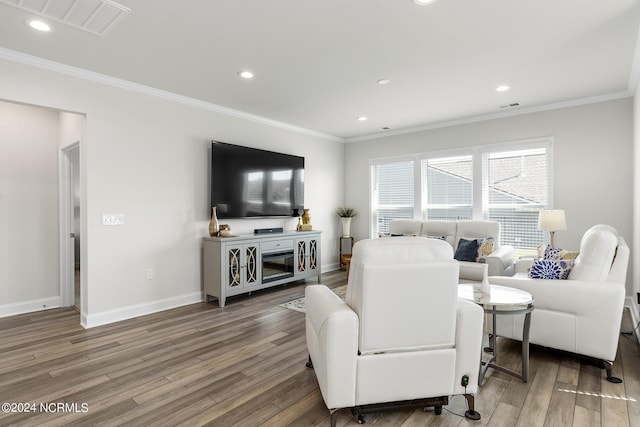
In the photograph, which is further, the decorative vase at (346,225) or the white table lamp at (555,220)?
the decorative vase at (346,225)

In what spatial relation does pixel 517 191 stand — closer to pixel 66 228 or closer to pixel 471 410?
pixel 471 410

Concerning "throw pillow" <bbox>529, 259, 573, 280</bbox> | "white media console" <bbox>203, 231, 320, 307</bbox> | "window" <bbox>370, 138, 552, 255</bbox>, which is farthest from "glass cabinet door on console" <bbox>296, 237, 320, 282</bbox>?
"throw pillow" <bbox>529, 259, 573, 280</bbox>

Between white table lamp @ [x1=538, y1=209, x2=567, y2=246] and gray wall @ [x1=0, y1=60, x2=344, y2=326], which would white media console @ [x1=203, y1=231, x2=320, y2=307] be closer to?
gray wall @ [x1=0, y1=60, x2=344, y2=326]

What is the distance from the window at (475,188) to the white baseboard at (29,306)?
499cm

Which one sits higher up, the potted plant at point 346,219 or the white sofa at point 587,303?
the potted plant at point 346,219

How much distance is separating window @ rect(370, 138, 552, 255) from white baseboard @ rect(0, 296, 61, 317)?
4993mm

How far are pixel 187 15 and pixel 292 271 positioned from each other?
3.64 m

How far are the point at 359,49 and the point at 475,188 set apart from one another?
10.9 ft

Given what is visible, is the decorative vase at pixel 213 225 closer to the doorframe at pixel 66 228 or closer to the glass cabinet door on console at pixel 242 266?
the glass cabinet door on console at pixel 242 266

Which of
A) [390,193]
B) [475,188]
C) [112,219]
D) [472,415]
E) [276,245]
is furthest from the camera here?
[390,193]

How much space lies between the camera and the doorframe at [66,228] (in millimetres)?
4309

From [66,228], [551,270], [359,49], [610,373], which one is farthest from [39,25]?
[610,373]

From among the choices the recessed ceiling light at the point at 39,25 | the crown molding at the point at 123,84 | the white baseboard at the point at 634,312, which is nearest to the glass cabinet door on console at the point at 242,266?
the crown molding at the point at 123,84

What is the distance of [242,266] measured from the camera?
4.48 m
